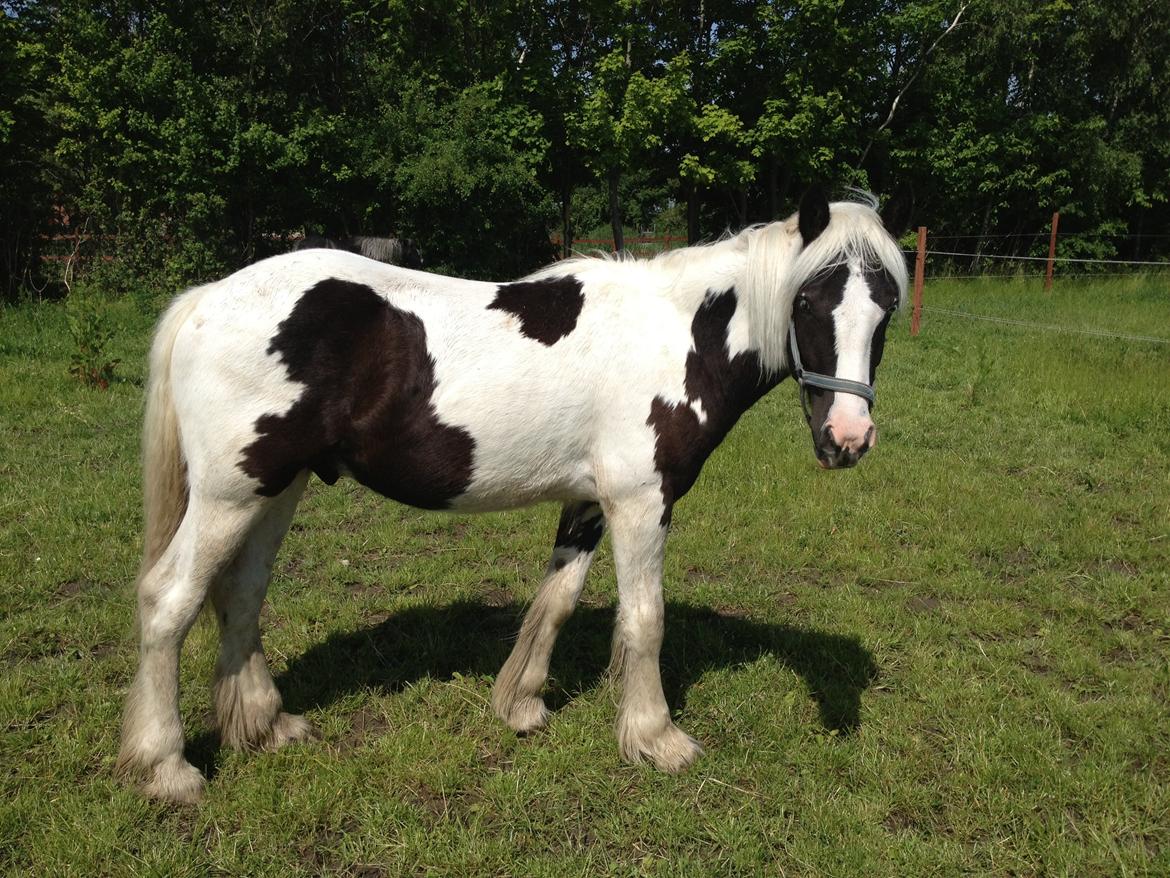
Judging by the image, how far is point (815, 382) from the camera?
2.59 meters

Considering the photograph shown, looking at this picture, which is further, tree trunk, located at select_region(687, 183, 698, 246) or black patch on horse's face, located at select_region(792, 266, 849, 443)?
tree trunk, located at select_region(687, 183, 698, 246)

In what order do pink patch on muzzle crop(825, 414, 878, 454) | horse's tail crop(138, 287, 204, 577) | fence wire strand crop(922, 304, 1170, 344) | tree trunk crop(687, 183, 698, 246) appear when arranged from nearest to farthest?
pink patch on muzzle crop(825, 414, 878, 454), horse's tail crop(138, 287, 204, 577), fence wire strand crop(922, 304, 1170, 344), tree trunk crop(687, 183, 698, 246)

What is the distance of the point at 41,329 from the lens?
10.9 m

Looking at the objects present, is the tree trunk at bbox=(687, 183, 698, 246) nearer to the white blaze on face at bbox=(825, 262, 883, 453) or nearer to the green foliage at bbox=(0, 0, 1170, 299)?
the green foliage at bbox=(0, 0, 1170, 299)

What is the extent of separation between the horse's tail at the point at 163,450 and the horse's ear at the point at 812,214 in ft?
6.99

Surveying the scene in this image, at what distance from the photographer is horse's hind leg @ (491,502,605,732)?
317cm

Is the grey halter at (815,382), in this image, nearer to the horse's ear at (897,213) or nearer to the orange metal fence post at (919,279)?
the horse's ear at (897,213)

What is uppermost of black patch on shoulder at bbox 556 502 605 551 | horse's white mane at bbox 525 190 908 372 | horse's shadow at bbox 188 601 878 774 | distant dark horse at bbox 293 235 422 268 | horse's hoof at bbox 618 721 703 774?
horse's white mane at bbox 525 190 908 372

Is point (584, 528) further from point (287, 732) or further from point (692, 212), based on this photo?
point (692, 212)

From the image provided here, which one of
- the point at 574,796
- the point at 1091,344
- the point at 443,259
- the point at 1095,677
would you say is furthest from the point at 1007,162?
the point at 574,796

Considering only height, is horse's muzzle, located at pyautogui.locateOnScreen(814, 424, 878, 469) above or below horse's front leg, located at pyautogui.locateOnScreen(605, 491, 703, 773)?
above

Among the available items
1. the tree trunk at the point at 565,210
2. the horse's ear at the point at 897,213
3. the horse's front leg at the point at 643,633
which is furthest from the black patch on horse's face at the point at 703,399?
the tree trunk at the point at 565,210

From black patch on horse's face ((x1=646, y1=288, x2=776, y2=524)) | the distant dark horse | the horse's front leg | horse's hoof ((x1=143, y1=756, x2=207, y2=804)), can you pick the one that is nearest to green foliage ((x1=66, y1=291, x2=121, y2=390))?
the distant dark horse

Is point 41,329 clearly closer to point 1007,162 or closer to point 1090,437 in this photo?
point 1090,437
